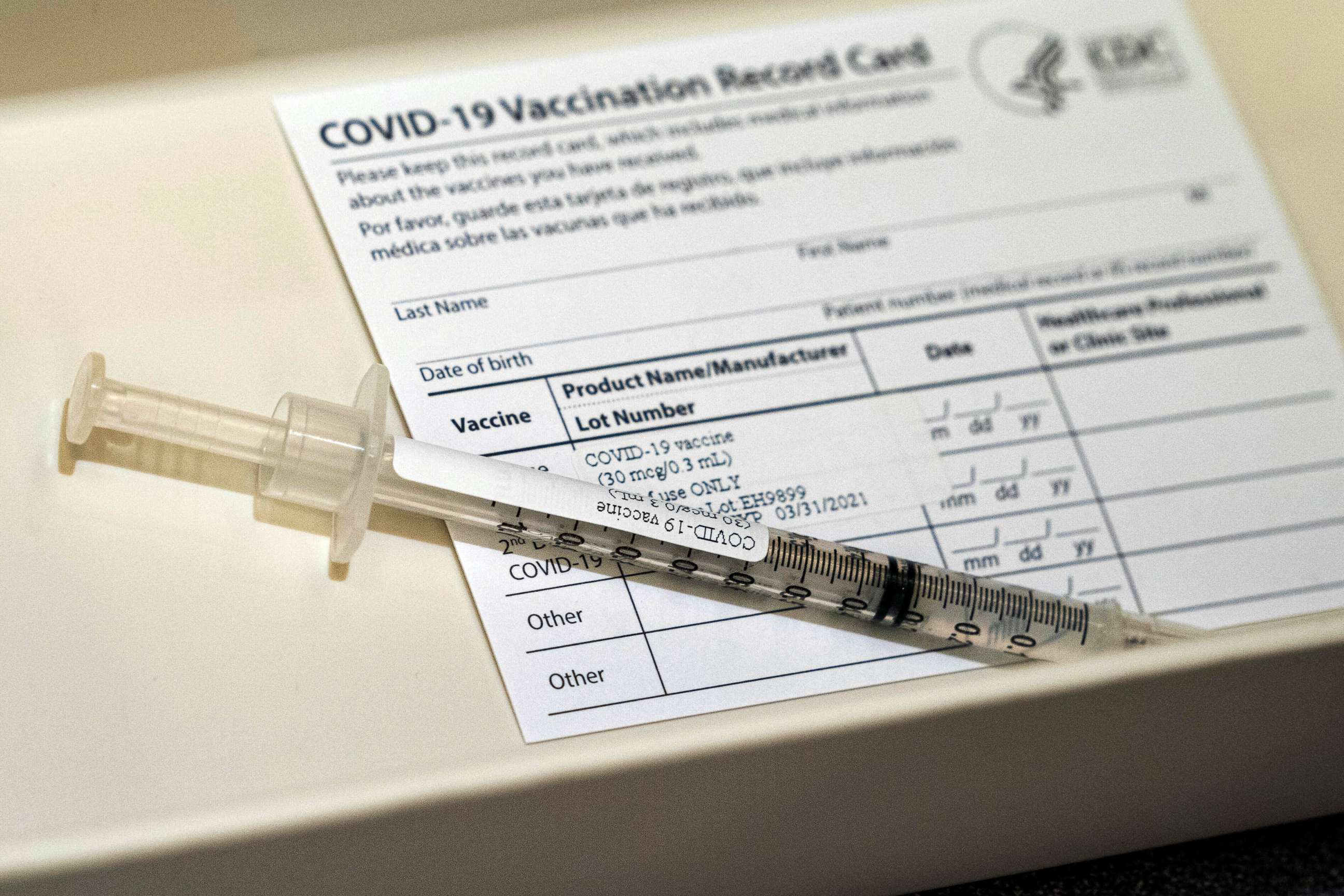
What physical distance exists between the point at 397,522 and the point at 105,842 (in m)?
0.26

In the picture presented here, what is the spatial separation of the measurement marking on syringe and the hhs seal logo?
46 centimetres

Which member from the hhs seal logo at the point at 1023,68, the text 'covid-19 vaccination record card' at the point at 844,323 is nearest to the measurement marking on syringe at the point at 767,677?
the text 'covid-19 vaccination record card' at the point at 844,323

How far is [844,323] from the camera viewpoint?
2.72ft

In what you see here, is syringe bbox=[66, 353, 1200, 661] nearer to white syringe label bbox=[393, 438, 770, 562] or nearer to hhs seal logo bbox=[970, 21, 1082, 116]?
white syringe label bbox=[393, 438, 770, 562]

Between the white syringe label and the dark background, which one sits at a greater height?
the white syringe label

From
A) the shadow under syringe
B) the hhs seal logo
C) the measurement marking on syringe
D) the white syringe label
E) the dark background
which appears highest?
the hhs seal logo

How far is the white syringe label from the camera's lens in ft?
2.23

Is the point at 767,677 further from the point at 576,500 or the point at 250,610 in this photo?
the point at 250,610

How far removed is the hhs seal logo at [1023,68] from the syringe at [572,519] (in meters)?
0.42

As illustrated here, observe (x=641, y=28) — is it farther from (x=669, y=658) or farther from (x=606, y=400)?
(x=669, y=658)

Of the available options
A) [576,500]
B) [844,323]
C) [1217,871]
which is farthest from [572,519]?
[1217,871]

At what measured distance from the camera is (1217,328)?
2.86 feet

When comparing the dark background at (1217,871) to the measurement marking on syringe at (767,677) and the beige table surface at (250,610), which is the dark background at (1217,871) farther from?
the measurement marking on syringe at (767,677)

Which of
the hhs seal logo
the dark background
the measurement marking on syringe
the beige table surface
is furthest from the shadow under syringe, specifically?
the hhs seal logo
